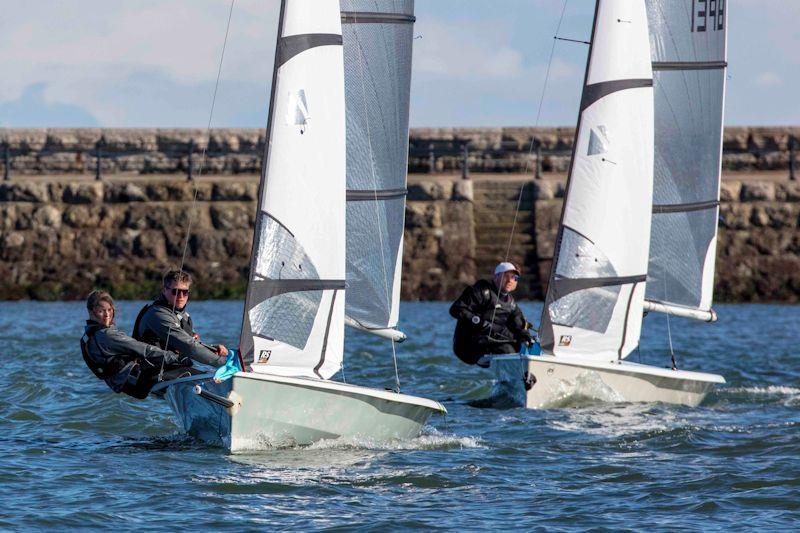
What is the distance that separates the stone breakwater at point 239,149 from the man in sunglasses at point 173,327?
1785 cm

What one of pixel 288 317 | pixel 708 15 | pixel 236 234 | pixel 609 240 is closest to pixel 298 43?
pixel 288 317

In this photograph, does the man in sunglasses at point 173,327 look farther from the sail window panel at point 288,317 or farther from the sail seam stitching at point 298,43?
the sail seam stitching at point 298,43

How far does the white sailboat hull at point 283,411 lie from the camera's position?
862 cm

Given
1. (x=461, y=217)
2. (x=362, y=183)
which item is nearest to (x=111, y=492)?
(x=362, y=183)

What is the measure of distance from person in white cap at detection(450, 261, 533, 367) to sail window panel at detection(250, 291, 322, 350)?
310 centimetres

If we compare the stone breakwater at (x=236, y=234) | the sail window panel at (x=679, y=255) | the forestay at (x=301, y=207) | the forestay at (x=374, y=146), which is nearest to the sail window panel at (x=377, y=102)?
the forestay at (x=374, y=146)

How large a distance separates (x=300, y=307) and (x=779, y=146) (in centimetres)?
1983

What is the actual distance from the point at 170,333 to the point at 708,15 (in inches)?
317

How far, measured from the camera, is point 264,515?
7430mm

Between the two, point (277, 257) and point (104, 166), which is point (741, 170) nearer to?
point (104, 166)

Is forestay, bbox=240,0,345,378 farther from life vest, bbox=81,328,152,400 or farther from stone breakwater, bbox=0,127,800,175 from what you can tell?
stone breakwater, bbox=0,127,800,175

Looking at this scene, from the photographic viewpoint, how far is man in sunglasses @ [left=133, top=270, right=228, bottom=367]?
30.5 feet

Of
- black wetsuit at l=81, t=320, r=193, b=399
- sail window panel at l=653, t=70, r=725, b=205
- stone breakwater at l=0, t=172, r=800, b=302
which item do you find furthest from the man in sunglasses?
stone breakwater at l=0, t=172, r=800, b=302

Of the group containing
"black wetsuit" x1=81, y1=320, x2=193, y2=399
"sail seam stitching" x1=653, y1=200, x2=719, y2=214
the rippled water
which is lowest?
the rippled water
